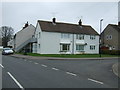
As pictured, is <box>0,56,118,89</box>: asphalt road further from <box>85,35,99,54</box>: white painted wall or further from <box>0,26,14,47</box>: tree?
<box>0,26,14,47</box>: tree

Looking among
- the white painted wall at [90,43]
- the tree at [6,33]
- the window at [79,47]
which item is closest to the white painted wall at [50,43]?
the window at [79,47]

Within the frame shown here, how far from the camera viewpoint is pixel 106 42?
2339 inches

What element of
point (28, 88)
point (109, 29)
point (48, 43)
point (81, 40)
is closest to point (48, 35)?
point (48, 43)

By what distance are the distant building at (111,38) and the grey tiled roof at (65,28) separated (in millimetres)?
6826

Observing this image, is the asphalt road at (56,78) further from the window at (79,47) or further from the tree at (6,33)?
the tree at (6,33)

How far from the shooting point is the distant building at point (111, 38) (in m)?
55.2

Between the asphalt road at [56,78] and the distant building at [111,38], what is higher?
the distant building at [111,38]

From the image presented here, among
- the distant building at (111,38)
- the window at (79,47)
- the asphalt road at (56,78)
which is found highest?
the distant building at (111,38)

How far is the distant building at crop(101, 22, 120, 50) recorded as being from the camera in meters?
55.2

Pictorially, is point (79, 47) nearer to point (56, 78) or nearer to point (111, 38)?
point (111, 38)

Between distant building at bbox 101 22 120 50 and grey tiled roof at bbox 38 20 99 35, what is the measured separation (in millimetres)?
6826

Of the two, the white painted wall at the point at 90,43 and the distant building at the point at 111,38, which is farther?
the distant building at the point at 111,38

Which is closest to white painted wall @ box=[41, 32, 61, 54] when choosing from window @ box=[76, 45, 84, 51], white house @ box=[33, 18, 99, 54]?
white house @ box=[33, 18, 99, 54]

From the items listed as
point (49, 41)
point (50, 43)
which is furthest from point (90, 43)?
point (49, 41)
